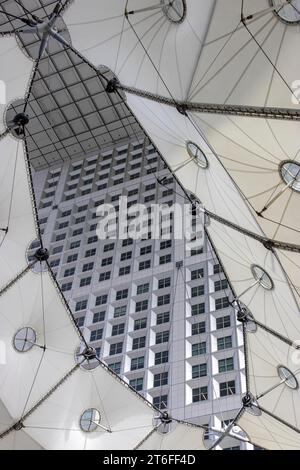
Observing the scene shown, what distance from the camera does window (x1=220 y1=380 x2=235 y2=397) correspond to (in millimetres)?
38578

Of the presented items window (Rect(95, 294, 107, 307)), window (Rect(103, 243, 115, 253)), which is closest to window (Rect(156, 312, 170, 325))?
window (Rect(95, 294, 107, 307))

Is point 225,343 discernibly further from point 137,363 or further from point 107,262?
point 107,262

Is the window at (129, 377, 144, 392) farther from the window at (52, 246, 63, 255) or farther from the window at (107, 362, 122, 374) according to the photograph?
the window at (52, 246, 63, 255)

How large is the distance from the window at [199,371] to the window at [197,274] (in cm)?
876

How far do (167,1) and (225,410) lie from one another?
2400 centimetres

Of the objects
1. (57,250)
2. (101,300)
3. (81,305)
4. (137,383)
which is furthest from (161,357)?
(57,250)

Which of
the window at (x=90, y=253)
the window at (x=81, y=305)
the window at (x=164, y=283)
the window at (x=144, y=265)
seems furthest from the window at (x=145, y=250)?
the window at (x=81, y=305)

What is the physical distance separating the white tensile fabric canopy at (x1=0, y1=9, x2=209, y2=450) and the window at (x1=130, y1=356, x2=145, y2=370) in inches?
555

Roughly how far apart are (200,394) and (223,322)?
6100 millimetres

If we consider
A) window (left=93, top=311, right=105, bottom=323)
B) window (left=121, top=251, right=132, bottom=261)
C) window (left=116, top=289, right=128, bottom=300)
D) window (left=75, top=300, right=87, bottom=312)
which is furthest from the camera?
window (left=121, top=251, right=132, bottom=261)

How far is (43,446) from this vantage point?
2719cm

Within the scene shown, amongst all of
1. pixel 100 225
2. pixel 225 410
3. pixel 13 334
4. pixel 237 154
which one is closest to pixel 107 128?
pixel 100 225

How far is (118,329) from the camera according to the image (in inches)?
1859

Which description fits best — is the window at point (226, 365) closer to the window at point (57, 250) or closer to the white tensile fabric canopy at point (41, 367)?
the white tensile fabric canopy at point (41, 367)
